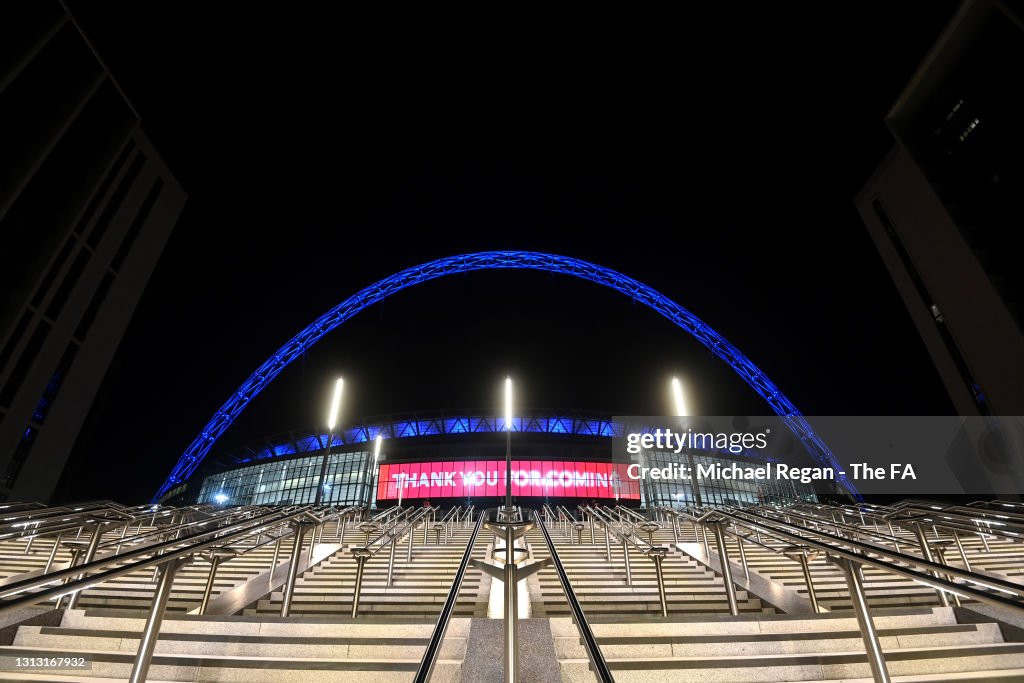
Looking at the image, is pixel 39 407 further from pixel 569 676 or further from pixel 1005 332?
pixel 1005 332

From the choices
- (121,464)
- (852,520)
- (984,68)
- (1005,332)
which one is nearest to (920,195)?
(984,68)

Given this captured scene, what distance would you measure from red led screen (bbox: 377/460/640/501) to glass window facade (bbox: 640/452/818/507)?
441cm

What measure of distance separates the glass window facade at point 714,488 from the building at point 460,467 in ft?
0.37

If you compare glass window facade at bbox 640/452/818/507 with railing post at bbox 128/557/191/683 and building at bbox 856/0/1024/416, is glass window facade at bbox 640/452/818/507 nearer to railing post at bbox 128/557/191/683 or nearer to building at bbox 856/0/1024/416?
building at bbox 856/0/1024/416

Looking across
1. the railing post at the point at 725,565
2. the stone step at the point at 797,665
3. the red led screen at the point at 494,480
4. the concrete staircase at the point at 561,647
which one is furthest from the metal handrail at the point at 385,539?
the red led screen at the point at 494,480

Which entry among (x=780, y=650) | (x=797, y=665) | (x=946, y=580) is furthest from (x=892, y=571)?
(x=780, y=650)

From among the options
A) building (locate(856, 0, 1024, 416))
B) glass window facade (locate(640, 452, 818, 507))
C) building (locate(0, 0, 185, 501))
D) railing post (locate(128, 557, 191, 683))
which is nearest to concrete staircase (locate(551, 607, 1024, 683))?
railing post (locate(128, 557, 191, 683))

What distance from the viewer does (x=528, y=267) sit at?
4234 centimetres

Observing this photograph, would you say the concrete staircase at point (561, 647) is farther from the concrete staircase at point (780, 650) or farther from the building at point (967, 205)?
the building at point (967, 205)

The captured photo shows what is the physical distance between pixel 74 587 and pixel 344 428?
170 ft

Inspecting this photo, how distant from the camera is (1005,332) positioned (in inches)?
934

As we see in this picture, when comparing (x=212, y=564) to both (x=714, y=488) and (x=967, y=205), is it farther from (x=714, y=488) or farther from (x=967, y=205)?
(x=714, y=488)

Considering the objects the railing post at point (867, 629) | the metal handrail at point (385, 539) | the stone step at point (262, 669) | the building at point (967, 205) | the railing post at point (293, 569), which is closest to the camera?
the railing post at point (867, 629)

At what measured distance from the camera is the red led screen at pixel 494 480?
134 ft
